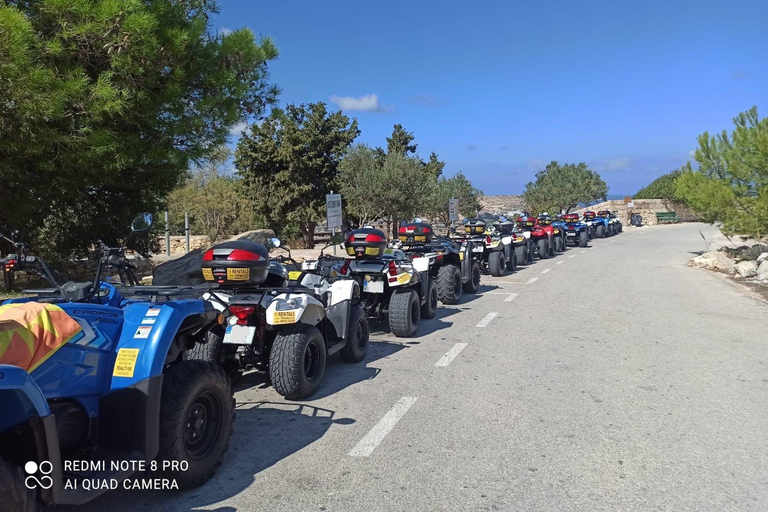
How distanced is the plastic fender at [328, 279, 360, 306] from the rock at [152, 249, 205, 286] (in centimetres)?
566

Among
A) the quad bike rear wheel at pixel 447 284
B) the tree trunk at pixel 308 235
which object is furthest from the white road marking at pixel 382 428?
the tree trunk at pixel 308 235

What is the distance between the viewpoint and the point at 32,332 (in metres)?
2.65

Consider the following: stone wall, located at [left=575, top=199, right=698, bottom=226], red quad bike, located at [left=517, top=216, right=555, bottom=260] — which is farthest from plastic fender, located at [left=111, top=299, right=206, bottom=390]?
stone wall, located at [left=575, top=199, right=698, bottom=226]

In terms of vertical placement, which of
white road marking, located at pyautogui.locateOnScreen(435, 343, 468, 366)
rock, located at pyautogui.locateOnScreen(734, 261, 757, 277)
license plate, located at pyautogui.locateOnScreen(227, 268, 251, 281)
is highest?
license plate, located at pyautogui.locateOnScreen(227, 268, 251, 281)

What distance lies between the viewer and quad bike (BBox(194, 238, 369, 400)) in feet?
16.1

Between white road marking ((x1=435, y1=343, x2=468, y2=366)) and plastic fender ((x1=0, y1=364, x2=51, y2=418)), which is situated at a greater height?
plastic fender ((x1=0, y1=364, x2=51, y2=418))

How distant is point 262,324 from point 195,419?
157cm

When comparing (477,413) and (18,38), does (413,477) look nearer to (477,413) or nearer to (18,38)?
(477,413)

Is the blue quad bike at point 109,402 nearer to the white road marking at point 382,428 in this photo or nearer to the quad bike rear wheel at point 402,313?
the white road marking at point 382,428

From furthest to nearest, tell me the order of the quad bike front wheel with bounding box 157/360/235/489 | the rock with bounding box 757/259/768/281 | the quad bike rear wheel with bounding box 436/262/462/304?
the rock with bounding box 757/259/768/281 → the quad bike rear wheel with bounding box 436/262/462/304 → the quad bike front wheel with bounding box 157/360/235/489

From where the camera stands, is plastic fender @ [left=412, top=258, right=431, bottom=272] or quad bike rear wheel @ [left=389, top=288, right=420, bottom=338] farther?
plastic fender @ [left=412, top=258, right=431, bottom=272]

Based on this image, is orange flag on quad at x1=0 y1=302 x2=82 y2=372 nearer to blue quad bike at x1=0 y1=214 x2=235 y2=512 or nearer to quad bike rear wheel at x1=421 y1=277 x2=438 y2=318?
blue quad bike at x1=0 y1=214 x2=235 y2=512

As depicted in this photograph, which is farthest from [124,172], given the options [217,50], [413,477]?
[413,477]

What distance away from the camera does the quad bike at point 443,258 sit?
1041cm
